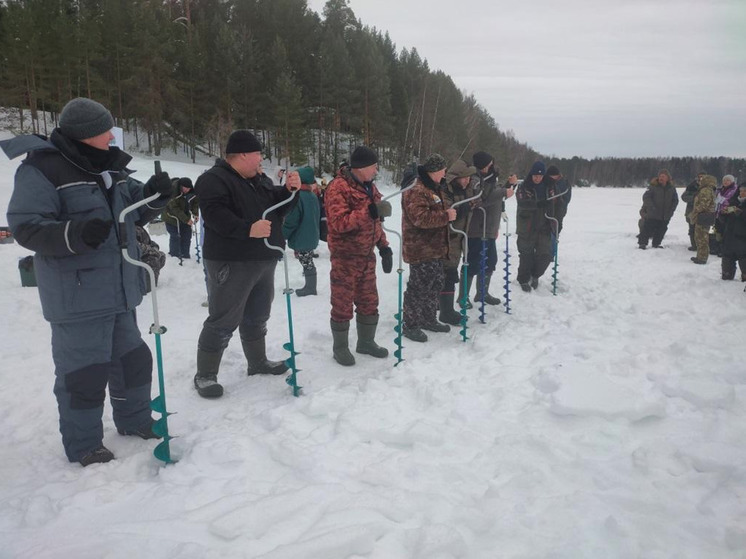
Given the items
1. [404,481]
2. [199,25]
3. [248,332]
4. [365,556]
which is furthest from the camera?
[199,25]

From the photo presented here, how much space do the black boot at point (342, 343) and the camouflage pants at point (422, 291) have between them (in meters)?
0.92

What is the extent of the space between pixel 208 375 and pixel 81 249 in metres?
1.55

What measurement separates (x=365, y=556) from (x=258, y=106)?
31.4 meters

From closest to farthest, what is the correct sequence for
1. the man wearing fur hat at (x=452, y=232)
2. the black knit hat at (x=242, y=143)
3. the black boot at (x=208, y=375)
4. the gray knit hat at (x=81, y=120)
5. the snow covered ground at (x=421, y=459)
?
the snow covered ground at (x=421, y=459) → the gray knit hat at (x=81, y=120) → the black knit hat at (x=242, y=143) → the black boot at (x=208, y=375) → the man wearing fur hat at (x=452, y=232)

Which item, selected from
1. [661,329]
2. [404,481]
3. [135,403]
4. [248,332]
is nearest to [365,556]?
[404,481]

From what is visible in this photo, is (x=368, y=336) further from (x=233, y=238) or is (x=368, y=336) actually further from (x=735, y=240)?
(x=735, y=240)

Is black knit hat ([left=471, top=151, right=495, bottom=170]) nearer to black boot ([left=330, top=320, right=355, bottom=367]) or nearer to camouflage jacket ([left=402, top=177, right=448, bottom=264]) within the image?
camouflage jacket ([left=402, top=177, right=448, bottom=264])

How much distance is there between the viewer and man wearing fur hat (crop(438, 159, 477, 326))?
5.36 meters

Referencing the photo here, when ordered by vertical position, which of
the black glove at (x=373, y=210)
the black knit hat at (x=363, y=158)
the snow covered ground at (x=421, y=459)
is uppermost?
the black knit hat at (x=363, y=158)

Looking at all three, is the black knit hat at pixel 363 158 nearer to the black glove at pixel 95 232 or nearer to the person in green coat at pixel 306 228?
the black glove at pixel 95 232

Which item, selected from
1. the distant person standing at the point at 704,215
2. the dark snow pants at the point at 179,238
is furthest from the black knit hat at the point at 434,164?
the distant person standing at the point at 704,215

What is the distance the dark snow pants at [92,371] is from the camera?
105 inches

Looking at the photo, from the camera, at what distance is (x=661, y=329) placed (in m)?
5.29

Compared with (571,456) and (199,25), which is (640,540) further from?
(199,25)
